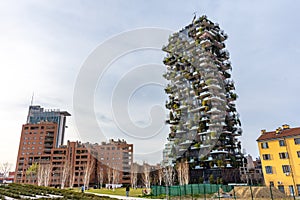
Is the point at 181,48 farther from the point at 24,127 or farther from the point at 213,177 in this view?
the point at 24,127

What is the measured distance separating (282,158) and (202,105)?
1445cm

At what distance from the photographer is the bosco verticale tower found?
118 feet

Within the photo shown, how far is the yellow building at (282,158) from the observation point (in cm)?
2881

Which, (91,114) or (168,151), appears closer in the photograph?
(91,114)

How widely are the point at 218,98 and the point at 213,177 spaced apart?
1350 centimetres

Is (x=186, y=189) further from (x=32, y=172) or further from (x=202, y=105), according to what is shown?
(x=32, y=172)

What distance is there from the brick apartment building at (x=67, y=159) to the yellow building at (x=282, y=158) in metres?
35.2

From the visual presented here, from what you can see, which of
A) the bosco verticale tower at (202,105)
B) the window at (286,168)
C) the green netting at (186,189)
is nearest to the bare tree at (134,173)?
the bosco verticale tower at (202,105)

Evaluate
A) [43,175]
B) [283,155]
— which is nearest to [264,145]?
[283,155]

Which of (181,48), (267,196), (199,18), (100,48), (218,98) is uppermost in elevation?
(199,18)

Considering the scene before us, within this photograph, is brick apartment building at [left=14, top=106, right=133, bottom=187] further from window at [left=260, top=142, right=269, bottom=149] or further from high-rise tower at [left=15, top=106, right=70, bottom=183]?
window at [left=260, top=142, right=269, bottom=149]

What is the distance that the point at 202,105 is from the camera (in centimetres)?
3962

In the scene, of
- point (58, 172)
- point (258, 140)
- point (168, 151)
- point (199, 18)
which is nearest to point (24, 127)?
point (58, 172)

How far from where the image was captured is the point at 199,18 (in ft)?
149
